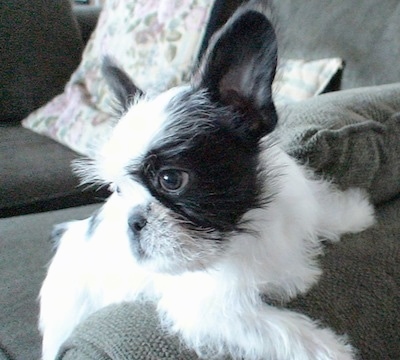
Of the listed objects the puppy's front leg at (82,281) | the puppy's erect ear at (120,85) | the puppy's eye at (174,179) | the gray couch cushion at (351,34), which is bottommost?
the puppy's front leg at (82,281)

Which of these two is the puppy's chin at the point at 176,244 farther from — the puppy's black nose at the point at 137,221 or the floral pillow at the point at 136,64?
the floral pillow at the point at 136,64

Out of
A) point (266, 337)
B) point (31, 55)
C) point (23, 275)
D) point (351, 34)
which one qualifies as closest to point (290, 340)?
point (266, 337)

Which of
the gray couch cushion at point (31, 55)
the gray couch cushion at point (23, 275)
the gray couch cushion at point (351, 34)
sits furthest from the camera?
the gray couch cushion at point (31, 55)

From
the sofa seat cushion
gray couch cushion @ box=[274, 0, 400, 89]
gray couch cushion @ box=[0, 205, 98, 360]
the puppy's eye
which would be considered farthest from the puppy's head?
the sofa seat cushion

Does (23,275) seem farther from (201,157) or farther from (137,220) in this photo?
(201,157)

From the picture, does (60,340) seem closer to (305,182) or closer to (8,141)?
(305,182)

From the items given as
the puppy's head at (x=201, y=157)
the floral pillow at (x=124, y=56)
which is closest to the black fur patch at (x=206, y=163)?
the puppy's head at (x=201, y=157)

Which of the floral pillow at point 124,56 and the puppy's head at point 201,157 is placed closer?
the puppy's head at point 201,157
